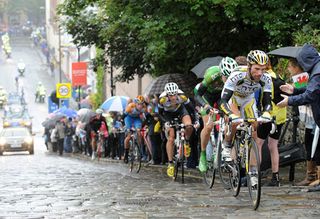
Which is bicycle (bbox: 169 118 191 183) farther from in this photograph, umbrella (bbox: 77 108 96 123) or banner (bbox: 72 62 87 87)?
banner (bbox: 72 62 87 87)

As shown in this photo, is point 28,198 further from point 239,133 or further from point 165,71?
point 165,71

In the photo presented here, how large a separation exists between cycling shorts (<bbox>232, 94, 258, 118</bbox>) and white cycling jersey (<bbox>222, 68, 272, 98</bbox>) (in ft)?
0.67

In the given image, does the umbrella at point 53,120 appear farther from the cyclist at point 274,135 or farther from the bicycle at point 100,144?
the cyclist at point 274,135

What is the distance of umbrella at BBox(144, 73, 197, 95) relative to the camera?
21.8 meters

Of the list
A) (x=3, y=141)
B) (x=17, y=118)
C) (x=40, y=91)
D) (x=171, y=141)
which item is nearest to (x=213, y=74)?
(x=171, y=141)

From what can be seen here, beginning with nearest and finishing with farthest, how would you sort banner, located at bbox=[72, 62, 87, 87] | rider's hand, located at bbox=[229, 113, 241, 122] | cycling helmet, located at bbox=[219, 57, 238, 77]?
rider's hand, located at bbox=[229, 113, 241, 122] → cycling helmet, located at bbox=[219, 57, 238, 77] → banner, located at bbox=[72, 62, 87, 87]

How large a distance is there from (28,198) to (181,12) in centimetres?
931

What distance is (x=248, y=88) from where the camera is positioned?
10.7 metres

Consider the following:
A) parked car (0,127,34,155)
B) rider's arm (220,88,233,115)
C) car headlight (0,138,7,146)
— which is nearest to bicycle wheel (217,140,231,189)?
rider's arm (220,88,233,115)

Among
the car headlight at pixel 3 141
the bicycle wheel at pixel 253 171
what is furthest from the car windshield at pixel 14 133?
the bicycle wheel at pixel 253 171

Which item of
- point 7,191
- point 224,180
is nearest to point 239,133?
point 224,180

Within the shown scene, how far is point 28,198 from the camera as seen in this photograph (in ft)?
38.0

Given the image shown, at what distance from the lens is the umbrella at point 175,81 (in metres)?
21.8

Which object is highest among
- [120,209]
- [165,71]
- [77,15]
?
[77,15]
